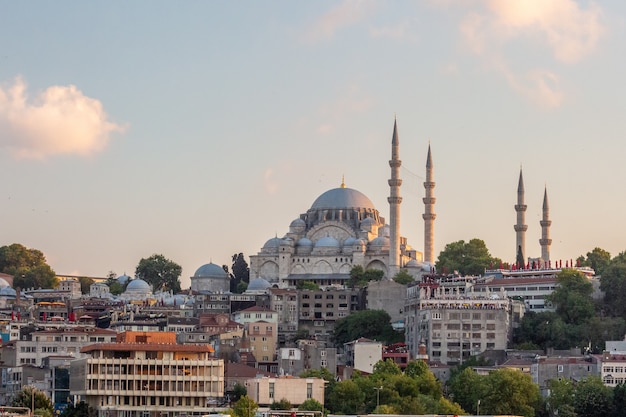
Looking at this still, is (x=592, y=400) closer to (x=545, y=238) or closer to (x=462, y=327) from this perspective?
(x=462, y=327)

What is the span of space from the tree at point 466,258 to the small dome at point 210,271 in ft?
62.2

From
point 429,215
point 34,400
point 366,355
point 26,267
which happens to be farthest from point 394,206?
point 34,400

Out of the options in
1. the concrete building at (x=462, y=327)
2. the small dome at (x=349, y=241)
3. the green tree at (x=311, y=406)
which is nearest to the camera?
the green tree at (x=311, y=406)

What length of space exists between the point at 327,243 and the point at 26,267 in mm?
26842

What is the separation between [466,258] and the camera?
126125mm

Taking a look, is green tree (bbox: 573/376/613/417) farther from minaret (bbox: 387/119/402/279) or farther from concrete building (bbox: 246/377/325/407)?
minaret (bbox: 387/119/402/279)

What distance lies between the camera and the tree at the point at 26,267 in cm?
14375

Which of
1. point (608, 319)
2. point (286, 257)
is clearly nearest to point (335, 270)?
point (286, 257)

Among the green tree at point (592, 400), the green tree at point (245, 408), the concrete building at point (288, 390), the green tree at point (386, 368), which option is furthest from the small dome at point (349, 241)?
the green tree at point (245, 408)

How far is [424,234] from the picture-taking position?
134 metres

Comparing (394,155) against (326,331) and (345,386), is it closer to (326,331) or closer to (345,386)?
(326,331)

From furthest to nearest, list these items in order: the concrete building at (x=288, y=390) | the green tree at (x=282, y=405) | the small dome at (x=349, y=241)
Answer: the small dome at (x=349, y=241) < the concrete building at (x=288, y=390) < the green tree at (x=282, y=405)

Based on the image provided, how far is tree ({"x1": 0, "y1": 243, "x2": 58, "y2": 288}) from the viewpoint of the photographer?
472ft

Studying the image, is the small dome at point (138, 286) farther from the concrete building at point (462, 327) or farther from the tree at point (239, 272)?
the concrete building at point (462, 327)
